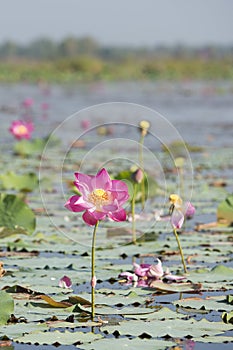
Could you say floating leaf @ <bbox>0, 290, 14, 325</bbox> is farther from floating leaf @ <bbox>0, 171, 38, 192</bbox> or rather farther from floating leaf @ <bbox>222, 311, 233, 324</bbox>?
floating leaf @ <bbox>0, 171, 38, 192</bbox>

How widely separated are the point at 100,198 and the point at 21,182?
136 inches

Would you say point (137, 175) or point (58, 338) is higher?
point (137, 175)

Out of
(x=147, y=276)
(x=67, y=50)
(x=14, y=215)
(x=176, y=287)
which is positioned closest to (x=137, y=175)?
(x=14, y=215)

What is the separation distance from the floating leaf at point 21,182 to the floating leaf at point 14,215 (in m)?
1.89

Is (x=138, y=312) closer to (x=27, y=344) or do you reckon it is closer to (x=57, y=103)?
(x=27, y=344)

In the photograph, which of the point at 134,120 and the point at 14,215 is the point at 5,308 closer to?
the point at 14,215

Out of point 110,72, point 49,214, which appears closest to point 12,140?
point 49,214

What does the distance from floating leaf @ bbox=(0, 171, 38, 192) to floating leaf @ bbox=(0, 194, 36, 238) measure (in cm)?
189

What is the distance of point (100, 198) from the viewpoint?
3.21m

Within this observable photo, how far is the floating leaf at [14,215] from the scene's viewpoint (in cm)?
464

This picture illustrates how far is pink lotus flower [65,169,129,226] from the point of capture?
319 centimetres

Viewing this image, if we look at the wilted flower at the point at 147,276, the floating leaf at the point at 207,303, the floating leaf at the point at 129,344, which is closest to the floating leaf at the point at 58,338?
the floating leaf at the point at 129,344

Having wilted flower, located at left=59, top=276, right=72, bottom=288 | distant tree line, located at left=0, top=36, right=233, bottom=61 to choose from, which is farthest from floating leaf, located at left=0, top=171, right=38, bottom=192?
distant tree line, located at left=0, top=36, right=233, bottom=61

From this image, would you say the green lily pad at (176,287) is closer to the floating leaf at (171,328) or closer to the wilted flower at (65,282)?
the wilted flower at (65,282)
